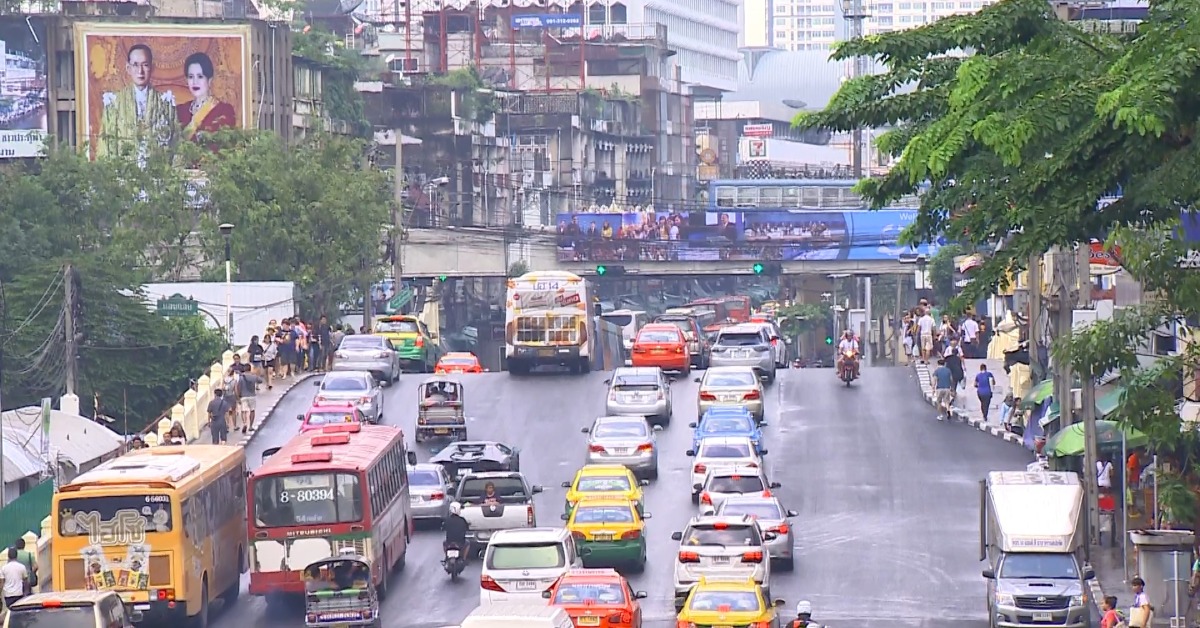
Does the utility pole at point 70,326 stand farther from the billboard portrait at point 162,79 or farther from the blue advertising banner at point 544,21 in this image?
the blue advertising banner at point 544,21

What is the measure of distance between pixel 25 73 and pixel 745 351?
50.9 metres

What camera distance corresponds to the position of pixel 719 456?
42.8 m

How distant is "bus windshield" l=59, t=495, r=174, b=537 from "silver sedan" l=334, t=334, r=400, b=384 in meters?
27.7

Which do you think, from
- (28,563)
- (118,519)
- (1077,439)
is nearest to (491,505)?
(28,563)

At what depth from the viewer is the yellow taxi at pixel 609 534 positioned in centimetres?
3597

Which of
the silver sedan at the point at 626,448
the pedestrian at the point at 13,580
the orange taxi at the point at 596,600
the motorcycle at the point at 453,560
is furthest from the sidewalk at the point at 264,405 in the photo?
the orange taxi at the point at 596,600

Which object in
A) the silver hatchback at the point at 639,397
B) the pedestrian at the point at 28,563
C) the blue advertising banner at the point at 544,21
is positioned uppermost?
the blue advertising banner at the point at 544,21

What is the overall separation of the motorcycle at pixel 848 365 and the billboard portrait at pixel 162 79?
44545mm

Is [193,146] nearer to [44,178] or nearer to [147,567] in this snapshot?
[44,178]

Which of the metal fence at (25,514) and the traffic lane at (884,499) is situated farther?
the metal fence at (25,514)

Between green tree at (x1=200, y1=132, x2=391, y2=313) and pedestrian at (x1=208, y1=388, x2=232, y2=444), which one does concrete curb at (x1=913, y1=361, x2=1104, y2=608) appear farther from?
green tree at (x1=200, y1=132, x2=391, y2=313)

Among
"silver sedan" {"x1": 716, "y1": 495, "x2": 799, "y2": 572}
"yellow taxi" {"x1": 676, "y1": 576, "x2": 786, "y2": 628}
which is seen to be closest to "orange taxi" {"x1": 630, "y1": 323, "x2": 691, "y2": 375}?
"silver sedan" {"x1": 716, "y1": 495, "x2": 799, "y2": 572}

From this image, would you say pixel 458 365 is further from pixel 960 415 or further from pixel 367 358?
pixel 960 415

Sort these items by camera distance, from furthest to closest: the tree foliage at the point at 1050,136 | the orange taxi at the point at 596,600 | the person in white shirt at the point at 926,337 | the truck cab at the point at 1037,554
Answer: the person in white shirt at the point at 926,337 → the truck cab at the point at 1037,554 → the orange taxi at the point at 596,600 → the tree foliage at the point at 1050,136
